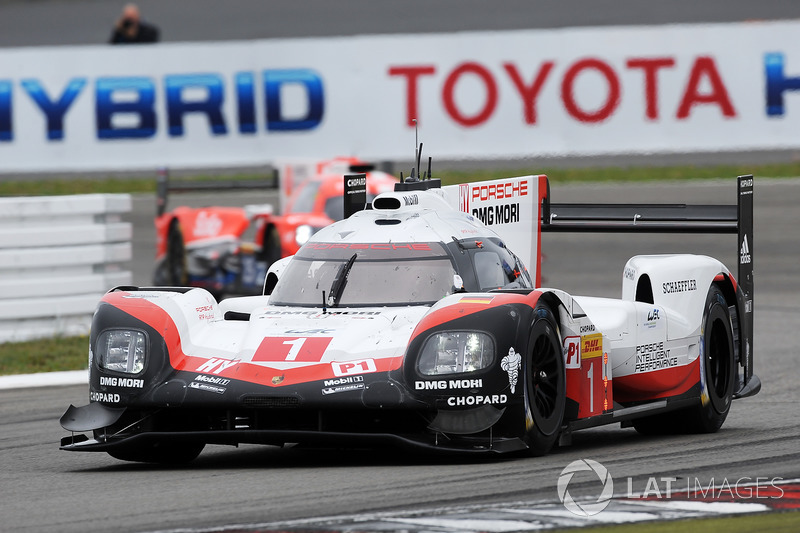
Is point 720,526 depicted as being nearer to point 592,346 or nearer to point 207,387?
point 592,346

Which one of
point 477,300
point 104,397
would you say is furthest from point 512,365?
point 104,397

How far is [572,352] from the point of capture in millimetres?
8398

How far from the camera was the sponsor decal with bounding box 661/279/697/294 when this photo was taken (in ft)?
31.5

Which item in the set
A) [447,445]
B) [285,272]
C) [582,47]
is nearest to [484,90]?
[582,47]

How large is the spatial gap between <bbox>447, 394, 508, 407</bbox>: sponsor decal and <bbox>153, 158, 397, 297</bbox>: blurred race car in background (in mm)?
9718

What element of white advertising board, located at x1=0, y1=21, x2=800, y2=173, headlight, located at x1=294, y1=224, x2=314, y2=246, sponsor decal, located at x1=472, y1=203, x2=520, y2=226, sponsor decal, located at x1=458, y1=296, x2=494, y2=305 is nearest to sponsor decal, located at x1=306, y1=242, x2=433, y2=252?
sponsor decal, located at x1=458, y1=296, x2=494, y2=305

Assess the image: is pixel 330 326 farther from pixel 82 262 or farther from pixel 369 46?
pixel 369 46

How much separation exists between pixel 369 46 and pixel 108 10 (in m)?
18.4

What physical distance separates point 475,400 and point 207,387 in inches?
51.1

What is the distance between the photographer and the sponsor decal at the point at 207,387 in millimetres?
7711

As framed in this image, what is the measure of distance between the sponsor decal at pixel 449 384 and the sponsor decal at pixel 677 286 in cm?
241

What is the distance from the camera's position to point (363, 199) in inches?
408

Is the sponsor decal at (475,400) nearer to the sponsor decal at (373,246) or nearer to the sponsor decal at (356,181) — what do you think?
the sponsor decal at (373,246)

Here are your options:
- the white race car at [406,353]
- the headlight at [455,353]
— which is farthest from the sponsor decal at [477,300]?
the headlight at [455,353]
